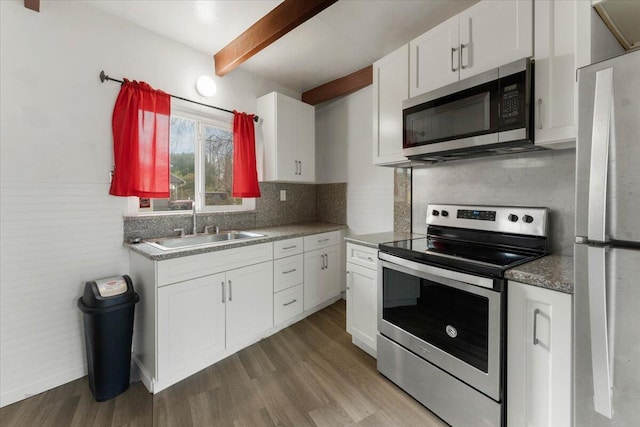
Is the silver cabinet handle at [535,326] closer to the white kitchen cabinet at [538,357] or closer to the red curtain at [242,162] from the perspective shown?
the white kitchen cabinet at [538,357]

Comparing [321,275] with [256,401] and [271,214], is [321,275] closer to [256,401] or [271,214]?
[271,214]

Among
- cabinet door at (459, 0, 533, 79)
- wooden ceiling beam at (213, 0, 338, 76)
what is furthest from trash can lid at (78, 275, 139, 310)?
cabinet door at (459, 0, 533, 79)

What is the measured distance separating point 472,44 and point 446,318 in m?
1.61

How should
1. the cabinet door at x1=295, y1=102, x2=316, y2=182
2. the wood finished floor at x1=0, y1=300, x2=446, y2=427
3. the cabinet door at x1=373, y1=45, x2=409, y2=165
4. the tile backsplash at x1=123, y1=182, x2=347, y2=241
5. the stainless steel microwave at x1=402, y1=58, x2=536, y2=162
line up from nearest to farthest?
the stainless steel microwave at x1=402, y1=58, x2=536, y2=162 → the wood finished floor at x1=0, y1=300, x2=446, y2=427 → the cabinet door at x1=373, y1=45, x2=409, y2=165 → the tile backsplash at x1=123, y1=182, x2=347, y2=241 → the cabinet door at x1=295, y1=102, x2=316, y2=182

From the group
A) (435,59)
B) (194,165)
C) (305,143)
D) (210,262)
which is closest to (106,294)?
(210,262)

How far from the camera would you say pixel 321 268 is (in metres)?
2.91

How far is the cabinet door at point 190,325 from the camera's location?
1.77 m

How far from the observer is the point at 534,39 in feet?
4.64

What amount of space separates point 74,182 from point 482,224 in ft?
9.14

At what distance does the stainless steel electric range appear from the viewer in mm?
1331

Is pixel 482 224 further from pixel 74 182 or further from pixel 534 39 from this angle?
pixel 74 182

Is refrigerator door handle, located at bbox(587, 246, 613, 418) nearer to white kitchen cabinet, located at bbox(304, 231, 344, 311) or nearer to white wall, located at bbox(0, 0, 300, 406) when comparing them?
white kitchen cabinet, located at bbox(304, 231, 344, 311)

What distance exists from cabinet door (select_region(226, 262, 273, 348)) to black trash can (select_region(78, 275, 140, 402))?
0.63 m

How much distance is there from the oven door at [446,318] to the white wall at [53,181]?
2.01m
